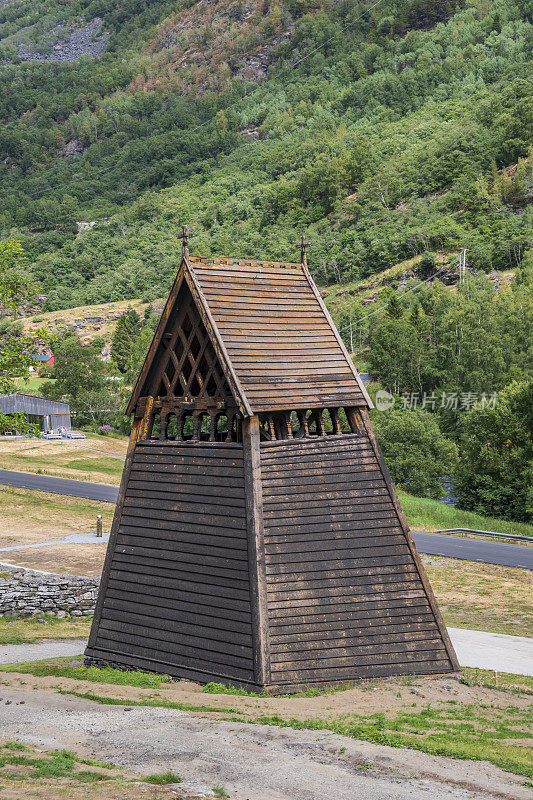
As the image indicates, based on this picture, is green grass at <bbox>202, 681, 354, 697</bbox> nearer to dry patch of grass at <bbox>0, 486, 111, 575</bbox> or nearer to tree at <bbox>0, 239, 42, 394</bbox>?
dry patch of grass at <bbox>0, 486, 111, 575</bbox>

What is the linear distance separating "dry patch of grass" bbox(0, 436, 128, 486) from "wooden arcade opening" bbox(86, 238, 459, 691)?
39.6 meters

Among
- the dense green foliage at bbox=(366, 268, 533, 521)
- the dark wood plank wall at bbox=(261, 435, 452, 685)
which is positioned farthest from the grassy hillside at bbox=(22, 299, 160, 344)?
the dark wood plank wall at bbox=(261, 435, 452, 685)

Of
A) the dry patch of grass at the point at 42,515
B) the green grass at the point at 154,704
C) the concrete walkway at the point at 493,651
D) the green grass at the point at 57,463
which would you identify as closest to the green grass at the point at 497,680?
the concrete walkway at the point at 493,651

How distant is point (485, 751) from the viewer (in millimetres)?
11711

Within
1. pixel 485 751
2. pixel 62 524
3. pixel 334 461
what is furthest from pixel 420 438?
pixel 485 751

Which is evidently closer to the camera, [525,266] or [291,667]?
[291,667]

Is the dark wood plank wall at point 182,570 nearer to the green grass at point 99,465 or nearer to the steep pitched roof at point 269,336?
the steep pitched roof at point 269,336

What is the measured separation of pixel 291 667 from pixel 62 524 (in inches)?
1122

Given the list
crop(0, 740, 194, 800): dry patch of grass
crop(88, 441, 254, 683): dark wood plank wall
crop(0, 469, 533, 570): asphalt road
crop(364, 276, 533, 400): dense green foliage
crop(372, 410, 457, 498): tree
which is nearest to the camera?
crop(0, 740, 194, 800): dry patch of grass

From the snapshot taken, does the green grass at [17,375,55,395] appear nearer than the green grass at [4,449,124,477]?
No

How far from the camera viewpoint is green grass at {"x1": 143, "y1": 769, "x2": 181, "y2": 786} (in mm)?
9734

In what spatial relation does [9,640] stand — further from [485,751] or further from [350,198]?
[350,198]

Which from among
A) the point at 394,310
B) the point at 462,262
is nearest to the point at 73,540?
the point at 394,310

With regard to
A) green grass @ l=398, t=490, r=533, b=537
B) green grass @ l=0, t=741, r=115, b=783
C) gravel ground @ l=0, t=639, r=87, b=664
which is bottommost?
green grass @ l=398, t=490, r=533, b=537
